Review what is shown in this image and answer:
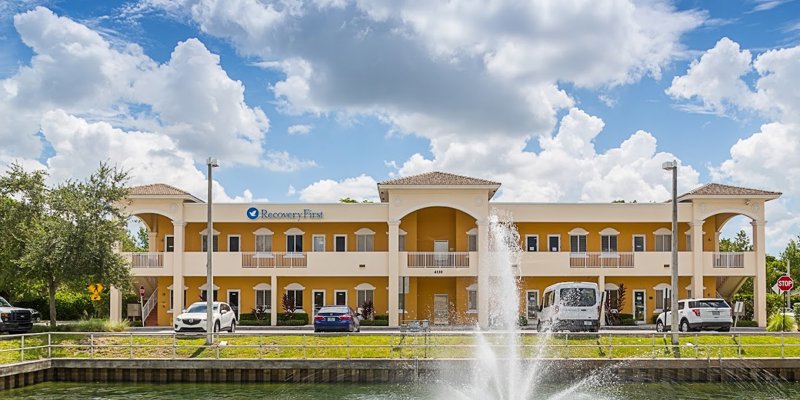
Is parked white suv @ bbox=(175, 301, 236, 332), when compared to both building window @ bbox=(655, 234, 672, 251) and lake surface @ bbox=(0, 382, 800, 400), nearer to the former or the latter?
lake surface @ bbox=(0, 382, 800, 400)

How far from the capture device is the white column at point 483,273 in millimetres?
44875

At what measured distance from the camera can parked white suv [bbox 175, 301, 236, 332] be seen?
114ft

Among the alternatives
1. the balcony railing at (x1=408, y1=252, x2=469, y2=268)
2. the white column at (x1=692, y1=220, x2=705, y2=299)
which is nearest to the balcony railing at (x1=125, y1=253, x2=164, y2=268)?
the balcony railing at (x1=408, y1=252, x2=469, y2=268)

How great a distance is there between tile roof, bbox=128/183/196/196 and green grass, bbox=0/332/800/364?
14630 millimetres

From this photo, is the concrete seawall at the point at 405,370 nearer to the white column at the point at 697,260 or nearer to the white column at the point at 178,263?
the white column at the point at 178,263

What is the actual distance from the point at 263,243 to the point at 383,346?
21391mm

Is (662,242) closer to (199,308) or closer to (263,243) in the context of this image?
(263,243)

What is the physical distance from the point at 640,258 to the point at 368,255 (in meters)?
14.8

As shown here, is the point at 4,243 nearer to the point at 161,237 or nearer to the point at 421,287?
the point at 161,237

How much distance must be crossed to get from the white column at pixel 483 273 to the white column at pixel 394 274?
14.4 feet

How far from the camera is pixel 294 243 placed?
48.9 metres

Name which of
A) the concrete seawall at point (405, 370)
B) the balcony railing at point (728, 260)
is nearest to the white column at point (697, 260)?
the balcony railing at point (728, 260)

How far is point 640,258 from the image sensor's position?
4575 cm

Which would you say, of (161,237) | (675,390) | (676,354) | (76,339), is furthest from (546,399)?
(161,237)
